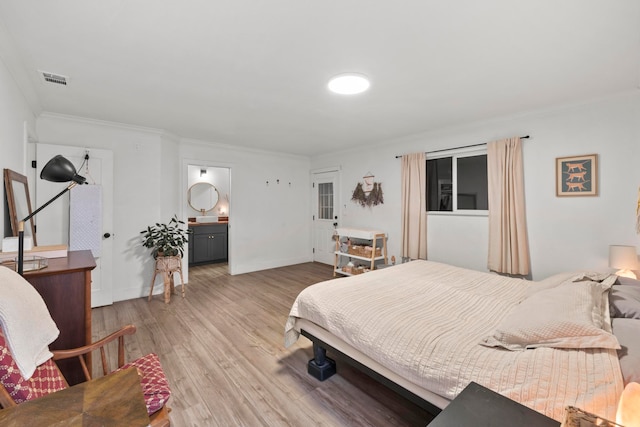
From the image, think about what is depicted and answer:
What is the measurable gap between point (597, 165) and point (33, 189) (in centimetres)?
636

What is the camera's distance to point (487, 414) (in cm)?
91

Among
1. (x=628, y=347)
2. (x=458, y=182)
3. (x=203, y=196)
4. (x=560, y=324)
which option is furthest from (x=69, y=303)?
(x=203, y=196)

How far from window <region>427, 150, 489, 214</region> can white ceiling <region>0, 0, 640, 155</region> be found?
75 cm

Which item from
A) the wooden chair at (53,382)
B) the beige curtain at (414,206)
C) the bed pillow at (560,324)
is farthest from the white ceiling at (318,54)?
the wooden chair at (53,382)

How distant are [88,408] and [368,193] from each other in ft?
15.6

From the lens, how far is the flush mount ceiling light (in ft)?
7.79

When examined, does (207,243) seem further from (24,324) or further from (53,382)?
(24,324)

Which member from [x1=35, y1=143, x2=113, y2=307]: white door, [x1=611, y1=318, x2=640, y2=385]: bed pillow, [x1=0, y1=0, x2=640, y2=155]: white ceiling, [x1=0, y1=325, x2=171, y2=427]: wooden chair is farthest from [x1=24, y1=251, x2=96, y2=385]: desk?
[x1=611, y1=318, x2=640, y2=385]: bed pillow

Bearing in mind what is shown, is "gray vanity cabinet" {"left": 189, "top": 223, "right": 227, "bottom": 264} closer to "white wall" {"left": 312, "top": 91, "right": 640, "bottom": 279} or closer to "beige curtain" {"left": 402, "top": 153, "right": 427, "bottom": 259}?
"beige curtain" {"left": 402, "top": 153, "right": 427, "bottom": 259}

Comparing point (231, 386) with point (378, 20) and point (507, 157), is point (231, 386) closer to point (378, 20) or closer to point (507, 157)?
point (378, 20)

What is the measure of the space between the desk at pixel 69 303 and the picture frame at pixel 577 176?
177 inches

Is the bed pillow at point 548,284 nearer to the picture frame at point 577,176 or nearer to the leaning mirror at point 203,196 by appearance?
the picture frame at point 577,176

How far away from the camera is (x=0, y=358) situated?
1013 millimetres

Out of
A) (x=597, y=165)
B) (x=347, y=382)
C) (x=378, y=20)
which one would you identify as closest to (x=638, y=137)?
(x=597, y=165)
